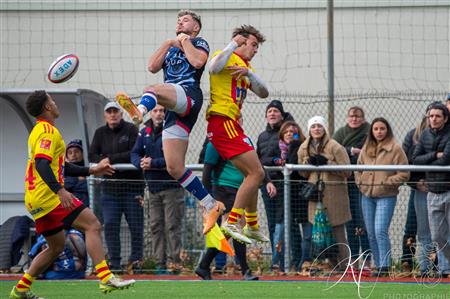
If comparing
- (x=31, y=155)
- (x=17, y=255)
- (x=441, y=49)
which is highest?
(x=441, y=49)

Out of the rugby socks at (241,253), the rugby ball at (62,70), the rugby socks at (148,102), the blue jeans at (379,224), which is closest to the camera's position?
the rugby socks at (148,102)

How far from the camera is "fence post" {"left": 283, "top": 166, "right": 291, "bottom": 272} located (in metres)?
14.1

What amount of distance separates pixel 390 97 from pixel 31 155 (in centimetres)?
650

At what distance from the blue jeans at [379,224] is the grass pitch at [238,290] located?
1100 millimetres

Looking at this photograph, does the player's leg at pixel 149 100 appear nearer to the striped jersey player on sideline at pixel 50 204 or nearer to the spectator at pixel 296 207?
the striped jersey player on sideline at pixel 50 204

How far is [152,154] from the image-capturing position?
47.8 ft

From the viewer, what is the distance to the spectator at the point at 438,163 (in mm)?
13414

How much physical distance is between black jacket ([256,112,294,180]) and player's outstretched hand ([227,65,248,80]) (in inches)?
143

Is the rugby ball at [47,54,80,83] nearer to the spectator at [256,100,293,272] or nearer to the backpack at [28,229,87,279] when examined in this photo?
the backpack at [28,229,87,279]

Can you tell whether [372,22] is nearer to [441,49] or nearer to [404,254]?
[441,49]

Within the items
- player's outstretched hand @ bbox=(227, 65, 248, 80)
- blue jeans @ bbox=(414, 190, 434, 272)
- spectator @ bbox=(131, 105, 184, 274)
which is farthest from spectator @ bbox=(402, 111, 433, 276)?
player's outstretched hand @ bbox=(227, 65, 248, 80)

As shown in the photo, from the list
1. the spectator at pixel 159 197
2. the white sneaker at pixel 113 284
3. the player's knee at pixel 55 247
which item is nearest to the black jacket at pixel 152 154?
the spectator at pixel 159 197

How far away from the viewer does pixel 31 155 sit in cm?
1071

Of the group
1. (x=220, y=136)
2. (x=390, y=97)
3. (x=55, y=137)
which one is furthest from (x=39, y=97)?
(x=390, y=97)
